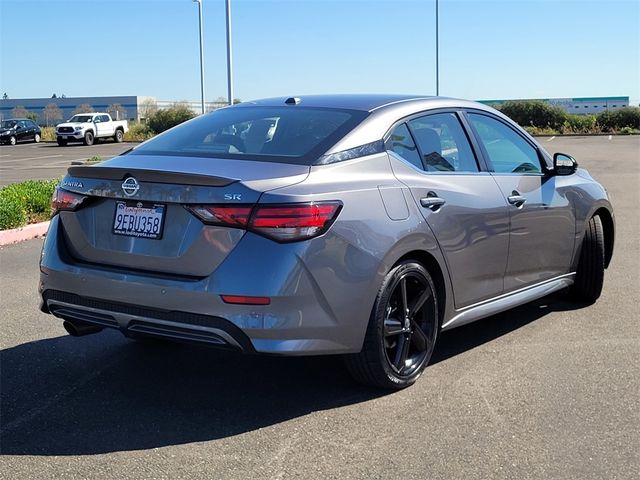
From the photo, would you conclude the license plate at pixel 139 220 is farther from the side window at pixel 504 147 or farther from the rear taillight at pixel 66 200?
the side window at pixel 504 147

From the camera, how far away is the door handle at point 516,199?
5230 mm

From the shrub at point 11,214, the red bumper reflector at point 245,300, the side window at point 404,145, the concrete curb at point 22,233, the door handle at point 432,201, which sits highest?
the side window at point 404,145

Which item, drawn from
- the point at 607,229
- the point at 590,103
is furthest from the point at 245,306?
the point at 590,103

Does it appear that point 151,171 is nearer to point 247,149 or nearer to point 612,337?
point 247,149

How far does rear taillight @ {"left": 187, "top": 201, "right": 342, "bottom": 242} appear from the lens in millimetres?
3717

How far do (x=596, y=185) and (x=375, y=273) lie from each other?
307cm

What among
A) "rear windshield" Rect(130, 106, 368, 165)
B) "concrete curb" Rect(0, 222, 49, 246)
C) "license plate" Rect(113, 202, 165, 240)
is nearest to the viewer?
"license plate" Rect(113, 202, 165, 240)

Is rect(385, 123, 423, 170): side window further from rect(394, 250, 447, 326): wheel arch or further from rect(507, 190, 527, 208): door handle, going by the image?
rect(507, 190, 527, 208): door handle

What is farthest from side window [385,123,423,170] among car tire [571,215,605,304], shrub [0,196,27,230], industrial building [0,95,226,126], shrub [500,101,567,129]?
industrial building [0,95,226,126]

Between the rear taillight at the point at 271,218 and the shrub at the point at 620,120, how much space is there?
4524 centimetres

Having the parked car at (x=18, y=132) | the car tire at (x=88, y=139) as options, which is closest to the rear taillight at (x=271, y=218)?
the car tire at (x=88, y=139)

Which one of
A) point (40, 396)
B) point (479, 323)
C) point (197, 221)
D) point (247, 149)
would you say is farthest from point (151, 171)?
point (479, 323)

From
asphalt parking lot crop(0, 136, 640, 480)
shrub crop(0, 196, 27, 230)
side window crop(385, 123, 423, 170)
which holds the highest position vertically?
side window crop(385, 123, 423, 170)

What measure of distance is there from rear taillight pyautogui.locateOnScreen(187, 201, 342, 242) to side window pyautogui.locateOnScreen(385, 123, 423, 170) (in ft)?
3.10
